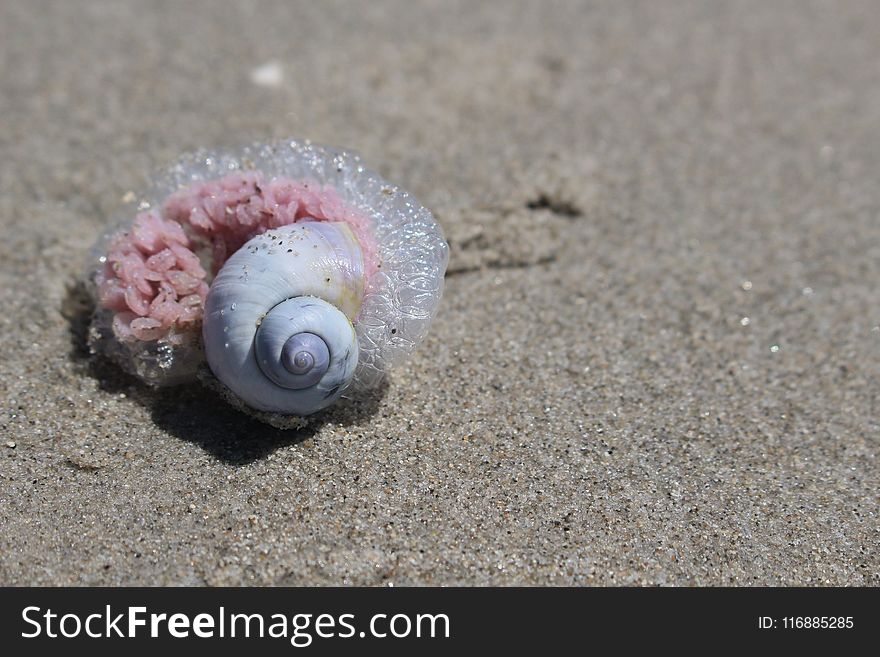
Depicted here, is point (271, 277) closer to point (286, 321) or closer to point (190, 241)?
point (286, 321)

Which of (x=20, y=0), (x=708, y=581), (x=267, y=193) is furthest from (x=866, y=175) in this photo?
(x=20, y=0)

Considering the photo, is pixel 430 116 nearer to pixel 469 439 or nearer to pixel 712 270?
pixel 712 270

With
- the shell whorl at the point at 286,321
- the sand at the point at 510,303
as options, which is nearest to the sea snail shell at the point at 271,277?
the shell whorl at the point at 286,321

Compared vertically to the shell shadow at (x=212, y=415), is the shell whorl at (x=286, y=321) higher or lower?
higher

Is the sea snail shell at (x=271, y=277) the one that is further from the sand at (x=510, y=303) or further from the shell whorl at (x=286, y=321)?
the sand at (x=510, y=303)

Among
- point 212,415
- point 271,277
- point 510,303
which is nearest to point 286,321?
point 271,277

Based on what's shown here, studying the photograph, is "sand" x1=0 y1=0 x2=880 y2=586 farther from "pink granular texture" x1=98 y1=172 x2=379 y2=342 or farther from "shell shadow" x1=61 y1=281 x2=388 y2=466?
"pink granular texture" x1=98 y1=172 x2=379 y2=342

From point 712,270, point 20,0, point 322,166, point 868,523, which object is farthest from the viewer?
point 20,0

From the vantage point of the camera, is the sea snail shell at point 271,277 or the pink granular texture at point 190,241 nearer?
the sea snail shell at point 271,277
